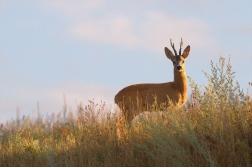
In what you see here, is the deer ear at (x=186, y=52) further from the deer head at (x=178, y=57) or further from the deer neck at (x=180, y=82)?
the deer neck at (x=180, y=82)

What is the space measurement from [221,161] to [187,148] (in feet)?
2.06

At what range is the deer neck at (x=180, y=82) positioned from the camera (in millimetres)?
13752

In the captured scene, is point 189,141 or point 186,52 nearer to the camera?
point 189,141

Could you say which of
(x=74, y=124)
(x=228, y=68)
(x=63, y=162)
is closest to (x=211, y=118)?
(x=228, y=68)

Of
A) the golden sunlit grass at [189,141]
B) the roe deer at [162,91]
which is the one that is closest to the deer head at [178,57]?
the roe deer at [162,91]

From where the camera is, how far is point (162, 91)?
1344 cm

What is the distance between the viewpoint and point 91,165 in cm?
850

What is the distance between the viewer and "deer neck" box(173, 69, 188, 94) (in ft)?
45.1

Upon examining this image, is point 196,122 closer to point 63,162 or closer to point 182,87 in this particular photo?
point 63,162

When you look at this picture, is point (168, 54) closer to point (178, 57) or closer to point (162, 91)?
point (178, 57)

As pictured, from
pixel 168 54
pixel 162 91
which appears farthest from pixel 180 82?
pixel 168 54

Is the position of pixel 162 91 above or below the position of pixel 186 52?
below

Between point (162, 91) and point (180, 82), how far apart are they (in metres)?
0.65

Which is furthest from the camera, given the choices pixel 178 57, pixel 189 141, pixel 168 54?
pixel 168 54
